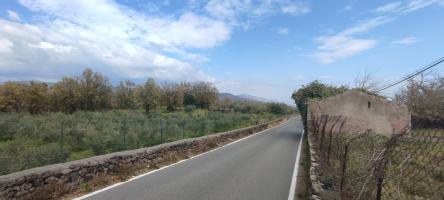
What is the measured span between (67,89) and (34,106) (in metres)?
7.23

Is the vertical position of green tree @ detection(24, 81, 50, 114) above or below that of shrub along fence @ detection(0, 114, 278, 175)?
above

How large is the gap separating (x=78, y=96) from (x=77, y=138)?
55.3m

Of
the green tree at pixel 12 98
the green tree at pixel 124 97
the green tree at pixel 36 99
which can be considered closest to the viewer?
the green tree at pixel 12 98

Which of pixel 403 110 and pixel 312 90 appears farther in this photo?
pixel 312 90

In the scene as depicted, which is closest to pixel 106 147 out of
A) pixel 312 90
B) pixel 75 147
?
pixel 75 147

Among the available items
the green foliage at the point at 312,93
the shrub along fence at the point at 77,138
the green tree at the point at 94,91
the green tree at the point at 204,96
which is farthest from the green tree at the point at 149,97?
the shrub along fence at the point at 77,138

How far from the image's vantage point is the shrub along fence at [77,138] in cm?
1157

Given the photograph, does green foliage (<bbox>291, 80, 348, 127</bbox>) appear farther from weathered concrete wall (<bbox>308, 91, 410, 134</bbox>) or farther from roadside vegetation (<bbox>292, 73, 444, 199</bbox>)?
roadside vegetation (<bbox>292, 73, 444, 199</bbox>)

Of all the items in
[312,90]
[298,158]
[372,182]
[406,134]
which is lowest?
[298,158]

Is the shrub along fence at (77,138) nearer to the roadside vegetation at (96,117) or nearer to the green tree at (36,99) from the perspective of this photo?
the roadside vegetation at (96,117)

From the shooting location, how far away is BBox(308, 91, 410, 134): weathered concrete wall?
35.8m

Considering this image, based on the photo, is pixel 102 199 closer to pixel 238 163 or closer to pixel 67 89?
pixel 238 163

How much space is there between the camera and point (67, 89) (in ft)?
240

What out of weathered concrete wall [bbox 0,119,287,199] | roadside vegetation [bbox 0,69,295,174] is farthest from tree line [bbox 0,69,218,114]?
weathered concrete wall [bbox 0,119,287,199]
